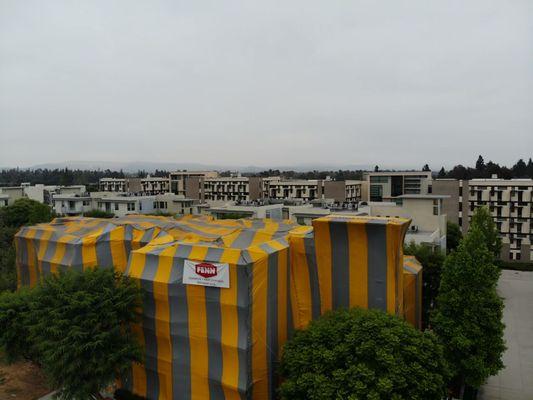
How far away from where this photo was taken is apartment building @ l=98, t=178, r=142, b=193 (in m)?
81.4

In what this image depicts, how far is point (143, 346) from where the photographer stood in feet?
44.6

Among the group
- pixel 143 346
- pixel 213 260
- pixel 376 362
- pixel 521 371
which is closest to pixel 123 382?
pixel 143 346

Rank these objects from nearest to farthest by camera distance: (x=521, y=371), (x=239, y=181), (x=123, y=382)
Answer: (x=123, y=382)
(x=521, y=371)
(x=239, y=181)

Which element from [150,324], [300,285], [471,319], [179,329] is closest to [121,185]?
[150,324]

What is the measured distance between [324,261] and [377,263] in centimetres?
187

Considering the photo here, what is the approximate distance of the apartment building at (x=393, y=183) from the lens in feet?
174

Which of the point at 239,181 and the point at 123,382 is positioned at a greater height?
the point at 239,181

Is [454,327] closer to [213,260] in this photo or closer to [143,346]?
[213,260]

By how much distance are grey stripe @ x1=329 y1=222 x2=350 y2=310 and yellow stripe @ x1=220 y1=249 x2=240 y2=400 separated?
12.2 feet

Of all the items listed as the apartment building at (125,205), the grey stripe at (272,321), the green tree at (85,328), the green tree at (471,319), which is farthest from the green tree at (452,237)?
the green tree at (85,328)

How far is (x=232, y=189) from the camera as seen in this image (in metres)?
73.3

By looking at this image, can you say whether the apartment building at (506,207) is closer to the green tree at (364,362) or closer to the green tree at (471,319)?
the green tree at (471,319)

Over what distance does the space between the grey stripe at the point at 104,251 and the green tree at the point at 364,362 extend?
10116 millimetres

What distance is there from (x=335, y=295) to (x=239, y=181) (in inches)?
2333
